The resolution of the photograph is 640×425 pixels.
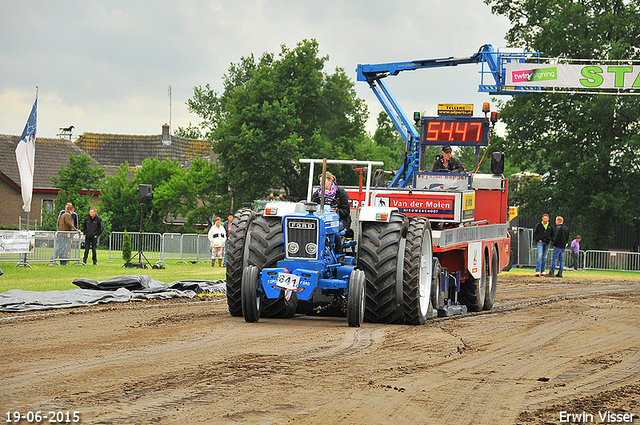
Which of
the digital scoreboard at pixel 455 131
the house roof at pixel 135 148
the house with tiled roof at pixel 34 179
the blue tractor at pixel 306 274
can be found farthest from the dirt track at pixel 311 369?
the house roof at pixel 135 148

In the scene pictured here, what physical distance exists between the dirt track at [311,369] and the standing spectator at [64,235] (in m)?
12.6

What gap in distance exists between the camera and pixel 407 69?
2181 cm

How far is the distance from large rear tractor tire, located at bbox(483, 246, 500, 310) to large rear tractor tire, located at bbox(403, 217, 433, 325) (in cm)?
351

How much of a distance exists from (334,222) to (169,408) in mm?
5739

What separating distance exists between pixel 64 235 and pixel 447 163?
1349 centimetres

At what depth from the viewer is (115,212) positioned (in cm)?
4691

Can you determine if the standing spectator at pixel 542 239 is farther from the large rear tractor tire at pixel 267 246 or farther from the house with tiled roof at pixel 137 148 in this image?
the house with tiled roof at pixel 137 148

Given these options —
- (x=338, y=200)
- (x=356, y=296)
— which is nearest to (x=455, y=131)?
(x=338, y=200)

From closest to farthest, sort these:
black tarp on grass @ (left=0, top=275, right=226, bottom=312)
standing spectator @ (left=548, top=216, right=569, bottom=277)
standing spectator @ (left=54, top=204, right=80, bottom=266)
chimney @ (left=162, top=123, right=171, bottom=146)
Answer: black tarp on grass @ (left=0, top=275, right=226, bottom=312)
standing spectator @ (left=54, top=204, right=80, bottom=266)
standing spectator @ (left=548, top=216, right=569, bottom=277)
chimney @ (left=162, top=123, right=171, bottom=146)

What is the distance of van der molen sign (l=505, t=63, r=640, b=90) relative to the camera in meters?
28.9

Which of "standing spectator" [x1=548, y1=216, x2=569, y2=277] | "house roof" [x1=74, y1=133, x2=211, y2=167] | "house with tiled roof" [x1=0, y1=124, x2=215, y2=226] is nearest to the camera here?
"standing spectator" [x1=548, y1=216, x2=569, y2=277]

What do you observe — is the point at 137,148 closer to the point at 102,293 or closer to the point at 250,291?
the point at 102,293

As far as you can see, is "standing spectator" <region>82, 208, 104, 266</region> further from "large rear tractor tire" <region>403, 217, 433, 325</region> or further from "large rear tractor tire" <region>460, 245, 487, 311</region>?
"large rear tractor tire" <region>403, 217, 433, 325</region>

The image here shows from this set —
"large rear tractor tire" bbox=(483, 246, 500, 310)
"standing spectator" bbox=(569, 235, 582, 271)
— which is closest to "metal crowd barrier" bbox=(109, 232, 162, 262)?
"standing spectator" bbox=(569, 235, 582, 271)
